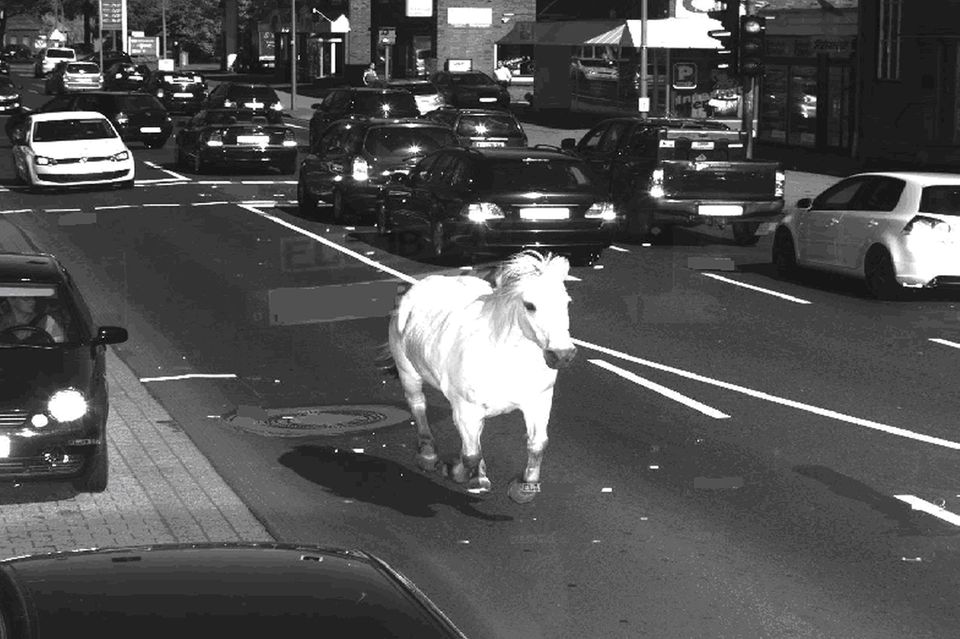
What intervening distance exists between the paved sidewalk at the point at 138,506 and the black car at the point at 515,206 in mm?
10700

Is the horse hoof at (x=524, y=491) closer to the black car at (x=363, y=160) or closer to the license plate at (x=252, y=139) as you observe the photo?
the black car at (x=363, y=160)

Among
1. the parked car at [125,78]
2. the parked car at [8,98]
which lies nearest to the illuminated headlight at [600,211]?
the parked car at [8,98]

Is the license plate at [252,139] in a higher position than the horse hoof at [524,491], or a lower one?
higher

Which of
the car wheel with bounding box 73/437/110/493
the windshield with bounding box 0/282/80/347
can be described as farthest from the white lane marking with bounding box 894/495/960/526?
the windshield with bounding box 0/282/80/347

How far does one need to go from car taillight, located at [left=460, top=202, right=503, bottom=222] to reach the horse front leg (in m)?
13.1

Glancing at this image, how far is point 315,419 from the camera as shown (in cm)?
1397

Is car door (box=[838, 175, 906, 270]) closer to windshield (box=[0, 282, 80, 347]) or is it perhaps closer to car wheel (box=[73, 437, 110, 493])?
windshield (box=[0, 282, 80, 347])

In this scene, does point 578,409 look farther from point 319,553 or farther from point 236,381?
point 319,553

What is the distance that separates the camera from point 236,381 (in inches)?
614

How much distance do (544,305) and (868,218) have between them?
12436 mm

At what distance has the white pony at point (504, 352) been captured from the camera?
1008 centimetres

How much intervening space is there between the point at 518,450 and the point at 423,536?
245 cm

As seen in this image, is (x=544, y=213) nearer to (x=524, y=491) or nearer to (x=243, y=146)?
(x=524, y=491)

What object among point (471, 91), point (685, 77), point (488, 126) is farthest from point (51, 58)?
point (488, 126)
